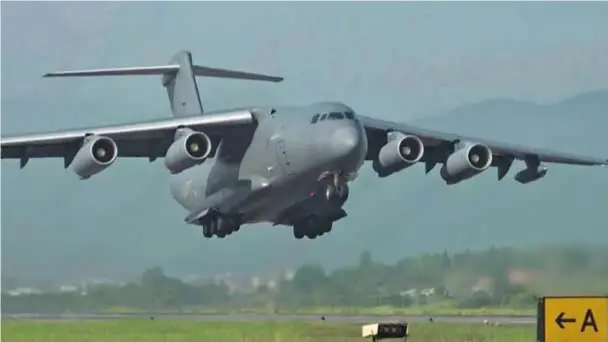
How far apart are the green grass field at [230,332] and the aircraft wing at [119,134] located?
4.38 m

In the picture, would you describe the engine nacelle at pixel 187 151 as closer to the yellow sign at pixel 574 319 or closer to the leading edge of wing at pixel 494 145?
the leading edge of wing at pixel 494 145

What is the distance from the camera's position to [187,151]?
29297mm

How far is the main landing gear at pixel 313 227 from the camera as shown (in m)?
31.9

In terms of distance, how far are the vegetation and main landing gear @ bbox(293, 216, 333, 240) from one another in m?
1.59

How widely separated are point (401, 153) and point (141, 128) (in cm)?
556

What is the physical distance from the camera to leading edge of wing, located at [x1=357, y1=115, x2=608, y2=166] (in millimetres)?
32219

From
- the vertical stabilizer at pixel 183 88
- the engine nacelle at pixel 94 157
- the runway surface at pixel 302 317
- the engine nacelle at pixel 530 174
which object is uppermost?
the vertical stabilizer at pixel 183 88

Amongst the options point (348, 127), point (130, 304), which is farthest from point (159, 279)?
point (348, 127)

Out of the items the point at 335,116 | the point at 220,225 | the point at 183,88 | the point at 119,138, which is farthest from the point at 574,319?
the point at 183,88

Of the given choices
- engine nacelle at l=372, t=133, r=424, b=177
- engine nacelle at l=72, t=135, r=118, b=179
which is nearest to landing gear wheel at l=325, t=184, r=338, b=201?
engine nacelle at l=372, t=133, r=424, b=177

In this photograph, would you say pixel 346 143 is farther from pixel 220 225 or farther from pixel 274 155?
pixel 220 225

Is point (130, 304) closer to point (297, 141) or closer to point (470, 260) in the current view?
point (297, 141)

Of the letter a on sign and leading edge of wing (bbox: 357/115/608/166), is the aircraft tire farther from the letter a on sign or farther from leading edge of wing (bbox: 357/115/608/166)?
the letter a on sign

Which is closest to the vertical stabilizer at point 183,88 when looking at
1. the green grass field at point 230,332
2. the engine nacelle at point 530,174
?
the engine nacelle at point 530,174
